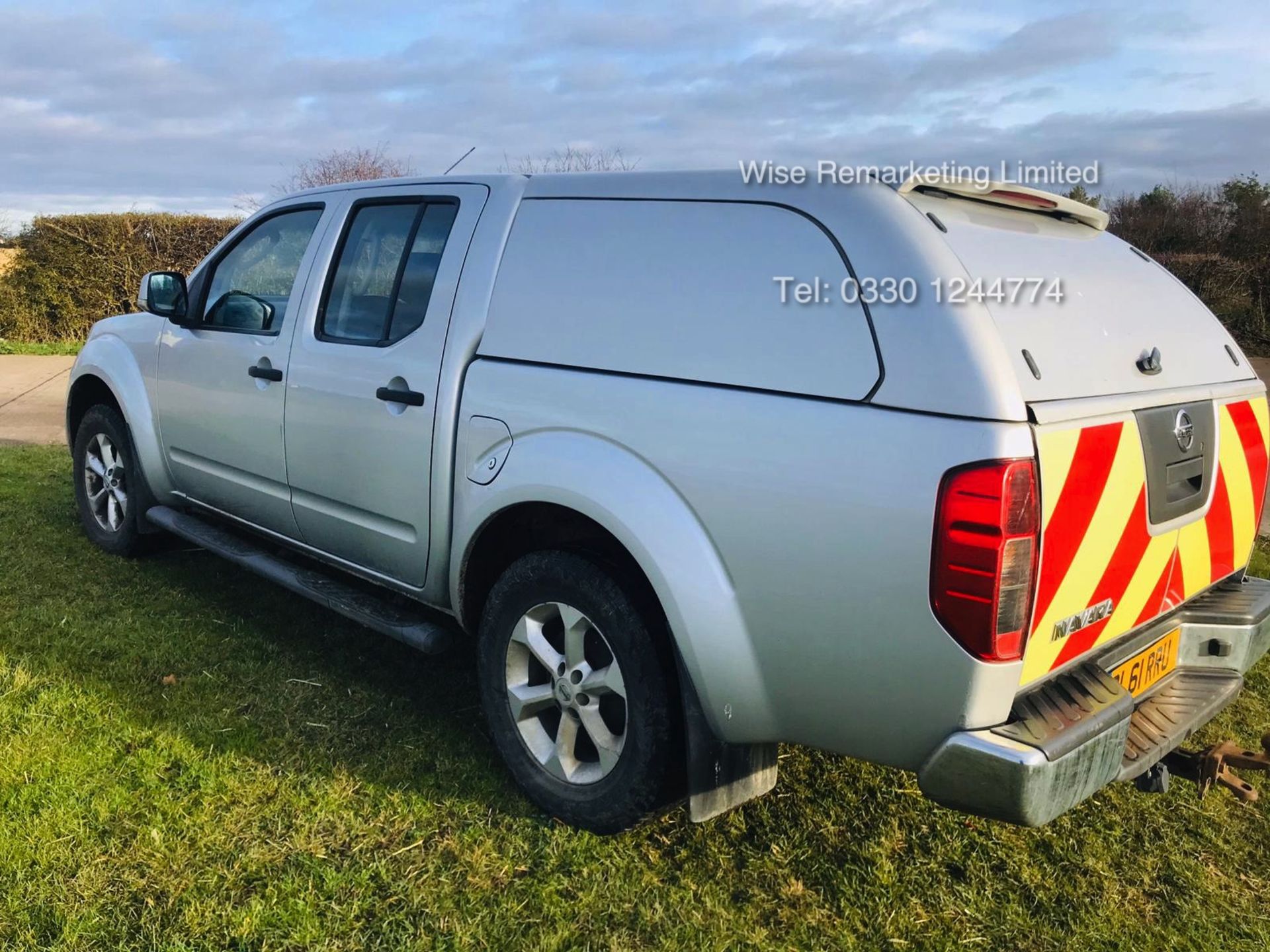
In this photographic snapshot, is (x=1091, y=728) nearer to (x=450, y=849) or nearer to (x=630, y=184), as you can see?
(x=450, y=849)

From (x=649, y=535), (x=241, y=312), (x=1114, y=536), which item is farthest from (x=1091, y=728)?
(x=241, y=312)

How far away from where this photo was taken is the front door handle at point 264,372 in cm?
386

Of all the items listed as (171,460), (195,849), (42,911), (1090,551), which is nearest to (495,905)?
(195,849)

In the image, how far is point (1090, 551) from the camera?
93.4 inches

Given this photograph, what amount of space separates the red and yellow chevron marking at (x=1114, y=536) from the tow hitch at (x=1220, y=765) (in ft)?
1.43

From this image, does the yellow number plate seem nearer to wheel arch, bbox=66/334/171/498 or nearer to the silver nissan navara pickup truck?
the silver nissan navara pickup truck

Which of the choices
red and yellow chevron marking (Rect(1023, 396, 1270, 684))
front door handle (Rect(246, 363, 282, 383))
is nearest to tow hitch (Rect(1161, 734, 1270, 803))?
red and yellow chevron marking (Rect(1023, 396, 1270, 684))

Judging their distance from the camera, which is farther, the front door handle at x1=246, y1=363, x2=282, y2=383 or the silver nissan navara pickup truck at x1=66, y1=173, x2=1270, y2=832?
the front door handle at x1=246, y1=363, x2=282, y2=383

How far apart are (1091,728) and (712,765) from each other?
93cm

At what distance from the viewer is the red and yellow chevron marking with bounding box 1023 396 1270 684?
2236mm

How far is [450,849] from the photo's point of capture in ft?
9.40

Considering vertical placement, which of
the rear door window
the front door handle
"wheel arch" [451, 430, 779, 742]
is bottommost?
"wheel arch" [451, 430, 779, 742]

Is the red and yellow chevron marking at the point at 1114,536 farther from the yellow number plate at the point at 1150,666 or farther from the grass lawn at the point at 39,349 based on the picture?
the grass lawn at the point at 39,349

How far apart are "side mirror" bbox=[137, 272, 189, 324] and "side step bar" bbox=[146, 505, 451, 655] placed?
94 cm
